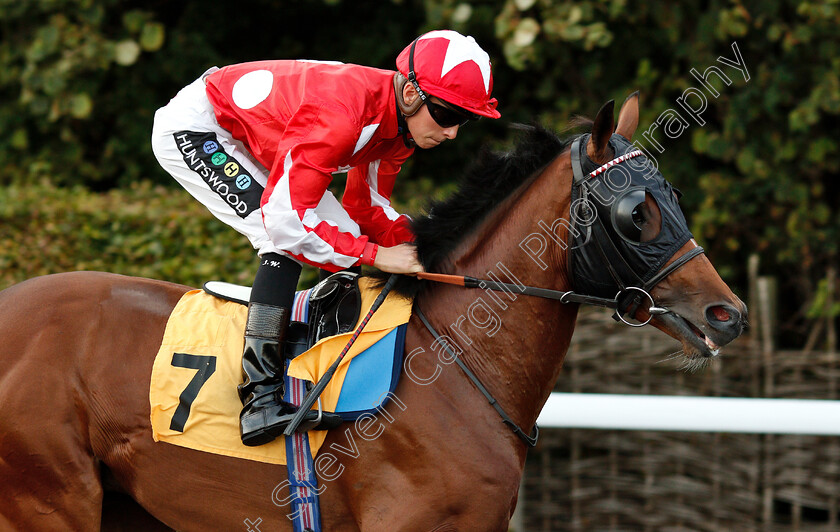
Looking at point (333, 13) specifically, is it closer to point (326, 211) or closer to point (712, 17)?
point (712, 17)

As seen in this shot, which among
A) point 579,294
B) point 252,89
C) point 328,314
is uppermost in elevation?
point 252,89

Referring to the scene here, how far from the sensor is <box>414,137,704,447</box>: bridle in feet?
8.02

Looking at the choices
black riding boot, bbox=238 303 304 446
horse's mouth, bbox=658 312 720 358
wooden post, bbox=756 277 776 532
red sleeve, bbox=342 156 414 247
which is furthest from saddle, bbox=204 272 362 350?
wooden post, bbox=756 277 776 532

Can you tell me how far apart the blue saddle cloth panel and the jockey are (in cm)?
19

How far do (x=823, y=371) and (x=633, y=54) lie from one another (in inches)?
114

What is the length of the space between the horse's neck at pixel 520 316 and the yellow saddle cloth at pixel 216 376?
0.78 feet

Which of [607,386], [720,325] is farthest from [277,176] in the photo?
[607,386]

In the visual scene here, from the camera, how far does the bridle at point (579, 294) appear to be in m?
2.45

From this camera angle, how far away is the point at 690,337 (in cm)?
242

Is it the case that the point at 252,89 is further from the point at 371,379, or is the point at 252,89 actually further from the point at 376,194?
the point at 371,379

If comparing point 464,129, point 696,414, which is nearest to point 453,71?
point 696,414

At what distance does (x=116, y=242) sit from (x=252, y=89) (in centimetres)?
223

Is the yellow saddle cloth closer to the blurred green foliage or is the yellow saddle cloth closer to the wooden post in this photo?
the blurred green foliage

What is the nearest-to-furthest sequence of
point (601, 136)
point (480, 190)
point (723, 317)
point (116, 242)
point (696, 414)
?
point (723, 317) < point (601, 136) < point (480, 190) < point (696, 414) < point (116, 242)
